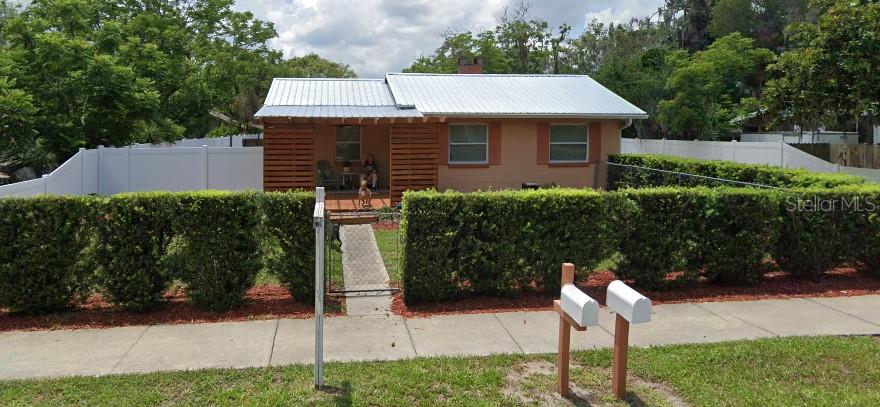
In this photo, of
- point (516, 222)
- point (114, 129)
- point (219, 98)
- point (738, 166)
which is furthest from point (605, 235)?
point (219, 98)

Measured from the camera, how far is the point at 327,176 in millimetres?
18703

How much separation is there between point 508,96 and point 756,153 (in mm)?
8626

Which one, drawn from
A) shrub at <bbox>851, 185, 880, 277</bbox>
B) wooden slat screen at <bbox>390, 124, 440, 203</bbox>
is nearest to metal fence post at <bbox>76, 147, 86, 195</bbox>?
wooden slat screen at <bbox>390, 124, 440, 203</bbox>

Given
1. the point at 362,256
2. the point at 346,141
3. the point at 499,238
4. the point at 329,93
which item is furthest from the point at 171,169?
the point at 499,238

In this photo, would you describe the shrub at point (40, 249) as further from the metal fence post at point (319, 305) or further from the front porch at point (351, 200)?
the front porch at point (351, 200)

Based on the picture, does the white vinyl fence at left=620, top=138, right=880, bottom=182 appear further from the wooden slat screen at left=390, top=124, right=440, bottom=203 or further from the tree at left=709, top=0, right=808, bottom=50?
the tree at left=709, top=0, right=808, bottom=50

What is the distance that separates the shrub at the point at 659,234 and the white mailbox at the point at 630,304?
10.6ft

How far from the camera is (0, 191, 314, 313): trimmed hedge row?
22.1 ft

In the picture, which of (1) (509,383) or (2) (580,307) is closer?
(2) (580,307)

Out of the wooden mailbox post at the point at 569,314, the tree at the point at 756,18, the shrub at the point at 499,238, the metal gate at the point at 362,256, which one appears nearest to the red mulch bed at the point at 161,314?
the metal gate at the point at 362,256

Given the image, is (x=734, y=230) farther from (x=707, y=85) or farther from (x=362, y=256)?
(x=707, y=85)

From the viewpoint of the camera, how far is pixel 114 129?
18.8 meters

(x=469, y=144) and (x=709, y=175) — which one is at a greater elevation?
(x=469, y=144)

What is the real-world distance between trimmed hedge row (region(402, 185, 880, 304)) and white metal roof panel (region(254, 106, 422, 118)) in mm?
8709
